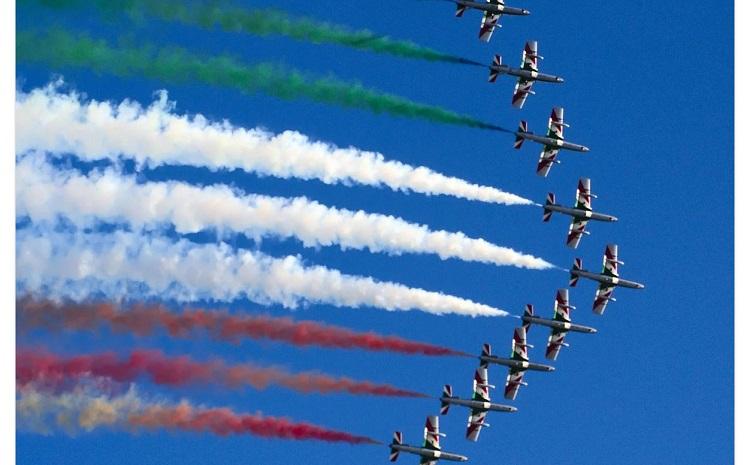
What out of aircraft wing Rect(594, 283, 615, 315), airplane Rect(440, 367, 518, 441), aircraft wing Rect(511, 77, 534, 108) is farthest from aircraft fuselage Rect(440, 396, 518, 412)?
aircraft wing Rect(511, 77, 534, 108)

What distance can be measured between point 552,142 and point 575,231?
323 cm

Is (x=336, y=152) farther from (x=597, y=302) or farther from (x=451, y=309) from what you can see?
(x=597, y=302)

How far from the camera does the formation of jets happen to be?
71.5 m

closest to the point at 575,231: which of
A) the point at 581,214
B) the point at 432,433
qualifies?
the point at 581,214

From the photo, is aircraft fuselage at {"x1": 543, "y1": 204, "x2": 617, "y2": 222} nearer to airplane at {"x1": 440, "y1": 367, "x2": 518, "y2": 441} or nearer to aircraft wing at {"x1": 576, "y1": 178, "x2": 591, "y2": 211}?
aircraft wing at {"x1": 576, "y1": 178, "x2": 591, "y2": 211}

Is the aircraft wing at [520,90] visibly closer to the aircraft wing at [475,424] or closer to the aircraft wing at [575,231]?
the aircraft wing at [575,231]

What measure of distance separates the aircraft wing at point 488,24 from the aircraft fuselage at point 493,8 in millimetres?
324

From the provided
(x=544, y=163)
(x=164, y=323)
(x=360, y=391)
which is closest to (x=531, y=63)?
(x=544, y=163)

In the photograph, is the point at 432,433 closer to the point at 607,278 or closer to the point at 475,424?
the point at 475,424

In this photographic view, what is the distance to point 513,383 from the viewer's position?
7494cm

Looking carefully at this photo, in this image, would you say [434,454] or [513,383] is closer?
[434,454]

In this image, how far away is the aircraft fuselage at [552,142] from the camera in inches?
2906

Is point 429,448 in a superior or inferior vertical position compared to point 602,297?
inferior

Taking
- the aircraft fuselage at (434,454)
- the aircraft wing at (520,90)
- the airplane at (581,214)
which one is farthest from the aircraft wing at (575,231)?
the aircraft fuselage at (434,454)
